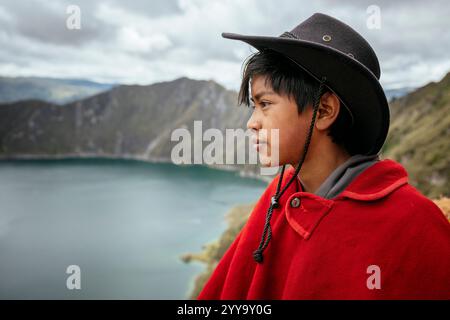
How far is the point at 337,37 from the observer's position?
194cm

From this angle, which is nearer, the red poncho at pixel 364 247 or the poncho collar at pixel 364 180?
the red poncho at pixel 364 247

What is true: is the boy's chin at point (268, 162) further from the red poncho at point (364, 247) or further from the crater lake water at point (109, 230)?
the crater lake water at point (109, 230)

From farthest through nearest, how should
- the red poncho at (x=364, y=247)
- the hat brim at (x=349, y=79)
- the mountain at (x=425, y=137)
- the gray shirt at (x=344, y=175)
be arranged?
1. the mountain at (x=425, y=137)
2. the gray shirt at (x=344, y=175)
3. the hat brim at (x=349, y=79)
4. the red poncho at (x=364, y=247)

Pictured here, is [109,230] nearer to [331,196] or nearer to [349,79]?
[331,196]

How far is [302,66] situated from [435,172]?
54620mm

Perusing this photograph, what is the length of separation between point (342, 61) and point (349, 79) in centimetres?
11

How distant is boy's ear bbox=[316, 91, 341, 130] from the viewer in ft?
6.63

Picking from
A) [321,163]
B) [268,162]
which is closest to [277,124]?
[268,162]

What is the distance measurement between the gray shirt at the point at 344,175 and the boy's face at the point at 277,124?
0.71ft

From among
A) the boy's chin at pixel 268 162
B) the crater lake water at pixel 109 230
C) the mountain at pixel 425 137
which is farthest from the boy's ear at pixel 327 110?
the crater lake water at pixel 109 230

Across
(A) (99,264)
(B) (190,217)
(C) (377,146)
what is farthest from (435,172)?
(C) (377,146)

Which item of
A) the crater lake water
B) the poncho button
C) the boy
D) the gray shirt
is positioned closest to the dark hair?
the boy

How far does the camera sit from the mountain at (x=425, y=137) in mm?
48750
